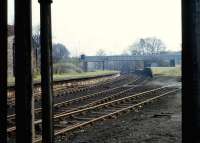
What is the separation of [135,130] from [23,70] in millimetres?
7530

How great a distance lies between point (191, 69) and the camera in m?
2.64

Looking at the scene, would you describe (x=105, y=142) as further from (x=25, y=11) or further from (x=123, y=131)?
(x=25, y=11)

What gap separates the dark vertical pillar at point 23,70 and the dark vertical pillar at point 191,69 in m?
1.79

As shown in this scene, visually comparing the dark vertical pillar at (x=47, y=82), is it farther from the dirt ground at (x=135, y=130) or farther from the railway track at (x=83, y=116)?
the dirt ground at (x=135, y=130)

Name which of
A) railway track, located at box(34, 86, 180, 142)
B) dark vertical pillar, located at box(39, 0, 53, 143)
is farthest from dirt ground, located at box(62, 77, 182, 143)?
dark vertical pillar, located at box(39, 0, 53, 143)

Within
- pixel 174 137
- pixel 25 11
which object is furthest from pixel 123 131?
pixel 25 11

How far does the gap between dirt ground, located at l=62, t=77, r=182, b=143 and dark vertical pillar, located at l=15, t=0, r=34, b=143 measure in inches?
222

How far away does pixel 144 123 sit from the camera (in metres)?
12.5

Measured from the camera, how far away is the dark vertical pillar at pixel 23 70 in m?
3.88
